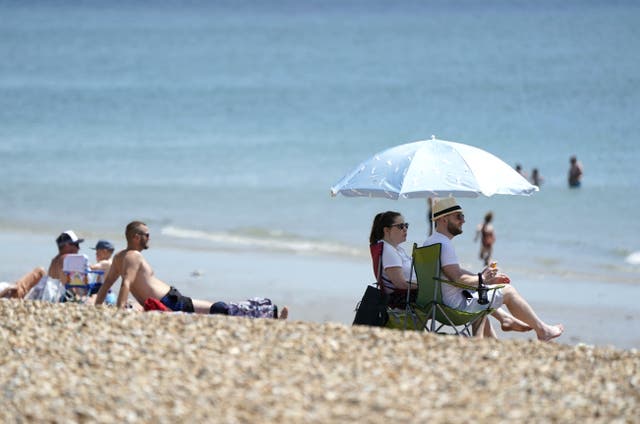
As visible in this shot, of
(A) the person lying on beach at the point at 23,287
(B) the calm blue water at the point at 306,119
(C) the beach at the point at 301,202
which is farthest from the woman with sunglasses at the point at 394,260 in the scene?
(B) the calm blue water at the point at 306,119

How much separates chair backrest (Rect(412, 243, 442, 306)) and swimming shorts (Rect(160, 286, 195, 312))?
1.63 metres

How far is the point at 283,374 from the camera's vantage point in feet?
17.7

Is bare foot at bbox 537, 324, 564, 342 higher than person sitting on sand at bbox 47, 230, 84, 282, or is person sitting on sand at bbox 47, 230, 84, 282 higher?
person sitting on sand at bbox 47, 230, 84, 282

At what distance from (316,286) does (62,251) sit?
4.85m

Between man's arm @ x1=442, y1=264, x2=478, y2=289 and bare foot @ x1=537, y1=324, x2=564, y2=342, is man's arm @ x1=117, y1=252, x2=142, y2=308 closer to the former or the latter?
man's arm @ x1=442, y1=264, x2=478, y2=289

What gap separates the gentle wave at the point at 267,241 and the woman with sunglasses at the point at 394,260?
999 centimetres

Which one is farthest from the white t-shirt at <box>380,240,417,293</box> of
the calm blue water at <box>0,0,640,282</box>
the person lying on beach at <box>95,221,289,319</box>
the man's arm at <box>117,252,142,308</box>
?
the calm blue water at <box>0,0,640,282</box>

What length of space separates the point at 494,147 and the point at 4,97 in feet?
76.1

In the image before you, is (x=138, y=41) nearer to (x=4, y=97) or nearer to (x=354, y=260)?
(x=4, y=97)

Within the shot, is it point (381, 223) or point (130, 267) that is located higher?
point (381, 223)

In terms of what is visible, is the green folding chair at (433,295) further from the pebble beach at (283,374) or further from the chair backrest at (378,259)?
the pebble beach at (283,374)

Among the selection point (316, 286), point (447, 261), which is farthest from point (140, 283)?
point (316, 286)

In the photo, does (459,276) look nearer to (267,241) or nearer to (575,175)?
(267,241)

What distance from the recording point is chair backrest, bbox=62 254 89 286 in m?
8.97
